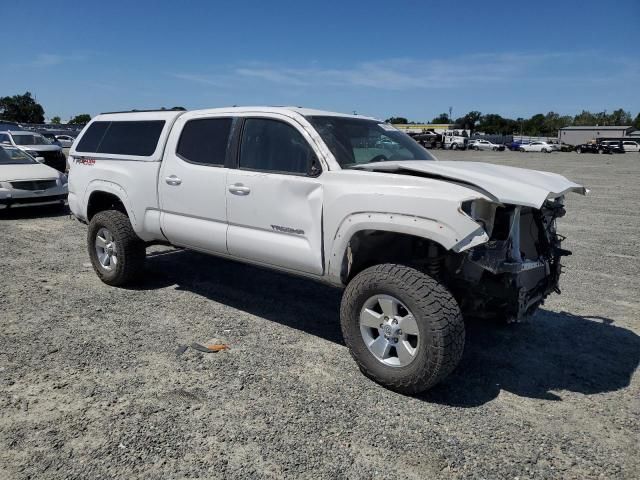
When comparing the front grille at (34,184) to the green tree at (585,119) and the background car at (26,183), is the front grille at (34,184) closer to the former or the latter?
the background car at (26,183)

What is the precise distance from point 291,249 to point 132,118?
291 cm

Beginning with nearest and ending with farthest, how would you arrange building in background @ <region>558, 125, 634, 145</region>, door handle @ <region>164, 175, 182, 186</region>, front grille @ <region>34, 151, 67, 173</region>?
door handle @ <region>164, 175, 182, 186</region>
front grille @ <region>34, 151, 67, 173</region>
building in background @ <region>558, 125, 634, 145</region>

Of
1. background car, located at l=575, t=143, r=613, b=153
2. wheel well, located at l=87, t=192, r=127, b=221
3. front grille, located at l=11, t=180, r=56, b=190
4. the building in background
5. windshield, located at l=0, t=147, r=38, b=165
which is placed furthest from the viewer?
the building in background

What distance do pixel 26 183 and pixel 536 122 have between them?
143063 millimetres

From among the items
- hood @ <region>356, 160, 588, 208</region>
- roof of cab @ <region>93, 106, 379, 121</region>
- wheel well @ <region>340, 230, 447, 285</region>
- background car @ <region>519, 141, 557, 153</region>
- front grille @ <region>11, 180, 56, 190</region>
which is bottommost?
background car @ <region>519, 141, 557, 153</region>

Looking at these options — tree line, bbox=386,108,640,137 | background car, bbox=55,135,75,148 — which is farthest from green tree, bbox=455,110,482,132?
background car, bbox=55,135,75,148

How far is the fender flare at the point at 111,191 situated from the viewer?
555 cm

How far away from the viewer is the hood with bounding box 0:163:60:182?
10.6 meters

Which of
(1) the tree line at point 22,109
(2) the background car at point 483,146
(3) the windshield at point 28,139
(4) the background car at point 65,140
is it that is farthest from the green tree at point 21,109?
(3) the windshield at point 28,139

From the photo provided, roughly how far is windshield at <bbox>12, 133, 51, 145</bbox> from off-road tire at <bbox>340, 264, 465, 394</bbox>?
53.8ft

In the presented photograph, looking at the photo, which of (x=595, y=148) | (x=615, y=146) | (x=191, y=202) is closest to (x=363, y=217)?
(x=191, y=202)

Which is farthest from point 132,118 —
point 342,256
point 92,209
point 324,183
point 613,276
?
point 613,276

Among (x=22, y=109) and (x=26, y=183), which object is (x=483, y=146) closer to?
Result: (x=26, y=183)

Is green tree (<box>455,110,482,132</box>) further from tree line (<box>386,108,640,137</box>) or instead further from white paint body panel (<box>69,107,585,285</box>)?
white paint body panel (<box>69,107,585,285</box>)
